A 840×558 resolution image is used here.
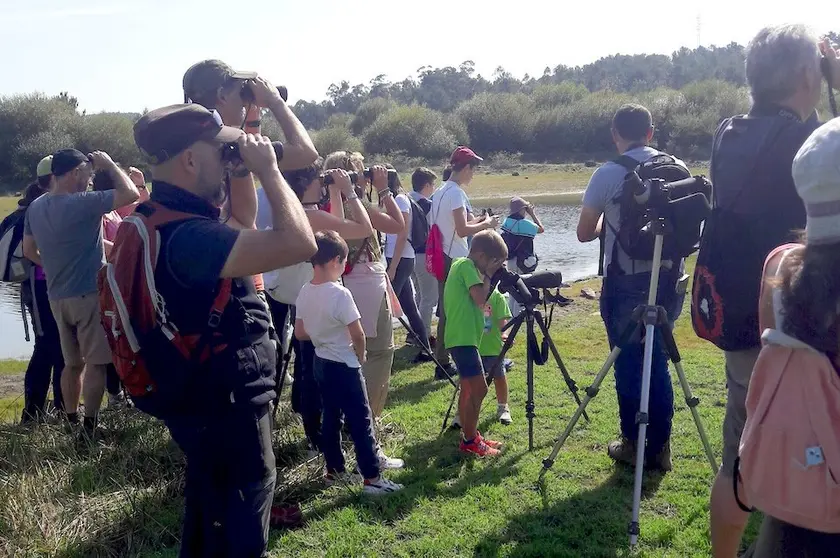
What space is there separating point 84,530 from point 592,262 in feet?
46.9

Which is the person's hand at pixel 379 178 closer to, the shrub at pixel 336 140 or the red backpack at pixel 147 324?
the red backpack at pixel 147 324

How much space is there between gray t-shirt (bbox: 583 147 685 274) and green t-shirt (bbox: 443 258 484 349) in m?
0.94

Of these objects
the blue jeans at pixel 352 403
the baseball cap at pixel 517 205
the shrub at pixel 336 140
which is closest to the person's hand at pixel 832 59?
the blue jeans at pixel 352 403

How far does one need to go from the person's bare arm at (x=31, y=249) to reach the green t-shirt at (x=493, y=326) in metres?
3.32

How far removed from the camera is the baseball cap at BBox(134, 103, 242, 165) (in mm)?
2527

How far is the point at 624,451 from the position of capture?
4.55 metres

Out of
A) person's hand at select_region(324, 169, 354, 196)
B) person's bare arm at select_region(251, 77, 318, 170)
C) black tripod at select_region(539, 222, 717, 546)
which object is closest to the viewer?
person's bare arm at select_region(251, 77, 318, 170)

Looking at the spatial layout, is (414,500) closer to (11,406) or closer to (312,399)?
(312,399)

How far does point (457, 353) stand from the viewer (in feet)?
16.4

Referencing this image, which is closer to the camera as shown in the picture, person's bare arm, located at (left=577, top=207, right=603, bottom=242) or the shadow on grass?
the shadow on grass

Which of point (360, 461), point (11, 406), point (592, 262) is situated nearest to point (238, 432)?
point (360, 461)

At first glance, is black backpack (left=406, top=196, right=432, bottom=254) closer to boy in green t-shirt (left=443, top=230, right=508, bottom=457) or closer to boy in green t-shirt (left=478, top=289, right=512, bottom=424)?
boy in green t-shirt (left=478, top=289, right=512, bottom=424)

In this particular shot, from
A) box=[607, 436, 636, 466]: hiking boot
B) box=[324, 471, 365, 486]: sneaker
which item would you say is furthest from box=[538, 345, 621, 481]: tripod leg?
box=[324, 471, 365, 486]: sneaker

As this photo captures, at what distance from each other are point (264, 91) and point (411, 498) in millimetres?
2396
